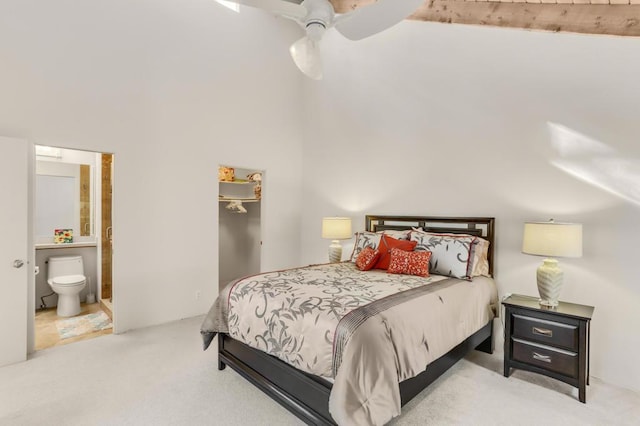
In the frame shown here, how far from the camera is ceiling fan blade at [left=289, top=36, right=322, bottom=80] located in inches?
99.7

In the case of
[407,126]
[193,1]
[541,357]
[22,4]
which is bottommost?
[541,357]

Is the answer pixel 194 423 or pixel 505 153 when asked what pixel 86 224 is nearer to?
pixel 194 423

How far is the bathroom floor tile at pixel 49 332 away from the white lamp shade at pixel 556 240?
172 inches

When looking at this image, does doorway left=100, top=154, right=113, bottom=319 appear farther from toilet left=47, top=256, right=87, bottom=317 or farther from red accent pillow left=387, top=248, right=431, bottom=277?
red accent pillow left=387, top=248, right=431, bottom=277

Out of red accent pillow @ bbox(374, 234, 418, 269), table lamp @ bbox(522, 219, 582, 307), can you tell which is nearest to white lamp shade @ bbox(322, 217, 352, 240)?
red accent pillow @ bbox(374, 234, 418, 269)

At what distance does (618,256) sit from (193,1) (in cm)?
525

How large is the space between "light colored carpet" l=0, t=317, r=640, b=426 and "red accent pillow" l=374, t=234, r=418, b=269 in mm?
1127

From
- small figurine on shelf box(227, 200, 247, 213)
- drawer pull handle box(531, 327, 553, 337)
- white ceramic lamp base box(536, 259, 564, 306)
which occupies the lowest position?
drawer pull handle box(531, 327, 553, 337)

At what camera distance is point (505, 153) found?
3.17m

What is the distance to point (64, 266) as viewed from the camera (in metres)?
4.32

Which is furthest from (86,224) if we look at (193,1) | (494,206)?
(494,206)

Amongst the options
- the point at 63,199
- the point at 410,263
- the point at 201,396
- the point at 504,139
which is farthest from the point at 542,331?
the point at 63,199

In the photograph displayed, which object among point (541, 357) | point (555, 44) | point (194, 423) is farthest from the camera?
point (555, 44)

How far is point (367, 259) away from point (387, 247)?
265 mm
